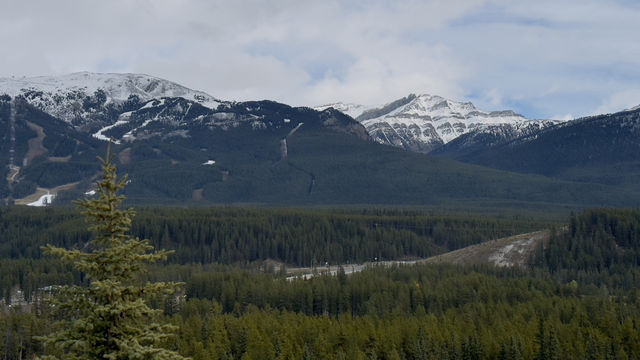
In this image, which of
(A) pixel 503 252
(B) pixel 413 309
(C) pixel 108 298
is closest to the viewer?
(C) pixel 108 298

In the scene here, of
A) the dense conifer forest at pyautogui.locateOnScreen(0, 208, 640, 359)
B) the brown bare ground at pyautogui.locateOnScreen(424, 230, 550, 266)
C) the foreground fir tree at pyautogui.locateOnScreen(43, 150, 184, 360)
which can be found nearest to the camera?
the foreground fir tree at pyautogui.locateOnScreen(43, 150, 184, 360)

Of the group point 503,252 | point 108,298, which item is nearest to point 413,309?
point 503,252

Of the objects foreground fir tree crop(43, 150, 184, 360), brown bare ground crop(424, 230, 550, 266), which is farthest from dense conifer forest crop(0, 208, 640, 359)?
foreground fir tree crop(43, 150, 184, 360)

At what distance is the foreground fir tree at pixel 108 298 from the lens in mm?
22578

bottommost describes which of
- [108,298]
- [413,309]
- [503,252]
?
[413,309]

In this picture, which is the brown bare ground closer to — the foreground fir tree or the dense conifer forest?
the dense conifer forest

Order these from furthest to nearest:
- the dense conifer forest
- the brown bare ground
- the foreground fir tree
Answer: the brown bare ground
the dense conifer forest
the foreground fir tree

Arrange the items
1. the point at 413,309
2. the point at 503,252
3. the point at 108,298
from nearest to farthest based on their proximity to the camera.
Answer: the point at 108,298 < the point at 413,309 < the point at 503,252

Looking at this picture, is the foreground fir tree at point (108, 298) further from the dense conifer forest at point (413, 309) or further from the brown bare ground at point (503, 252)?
the brown bare ground at point (503, 252)

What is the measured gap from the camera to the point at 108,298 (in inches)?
909

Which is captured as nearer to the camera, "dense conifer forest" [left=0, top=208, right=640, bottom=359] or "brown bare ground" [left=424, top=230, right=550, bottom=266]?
"dense conifer forest" [left=0, top=208, right=640, bottom=359]

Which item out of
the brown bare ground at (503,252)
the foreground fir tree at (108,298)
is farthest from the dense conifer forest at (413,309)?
the foreground fir tree at (108,298)

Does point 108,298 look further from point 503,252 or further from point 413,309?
point 503,252

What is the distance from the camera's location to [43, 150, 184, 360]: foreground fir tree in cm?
2258
